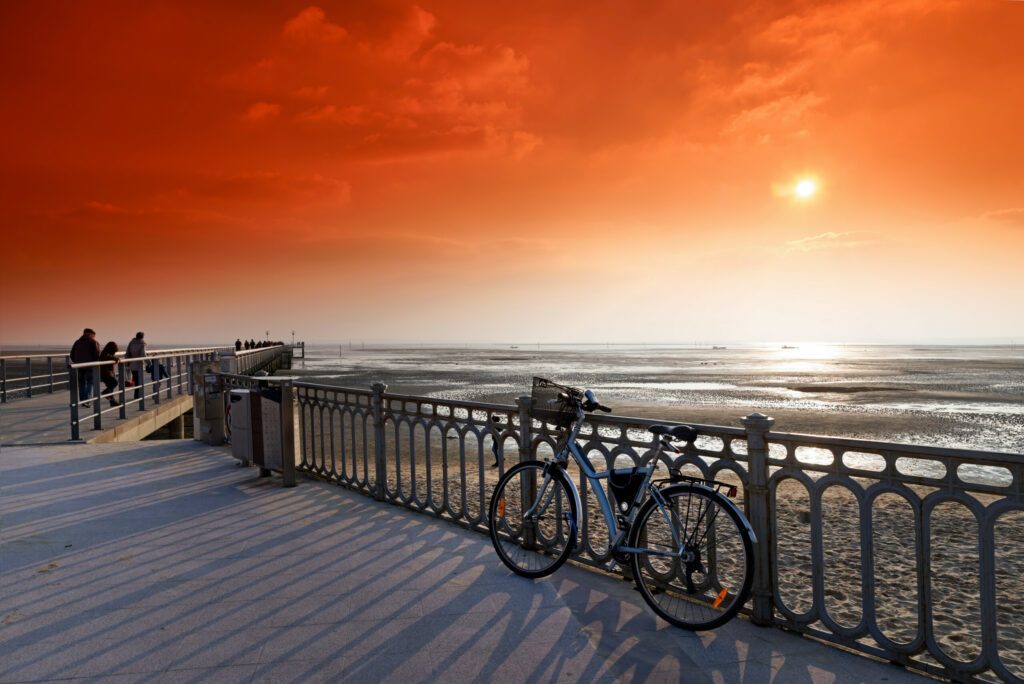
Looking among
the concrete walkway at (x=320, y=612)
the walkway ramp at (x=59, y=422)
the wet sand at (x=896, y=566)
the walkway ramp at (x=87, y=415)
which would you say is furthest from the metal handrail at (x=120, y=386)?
the wet sand at (x=896, y=566)

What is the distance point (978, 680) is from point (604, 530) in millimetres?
4378

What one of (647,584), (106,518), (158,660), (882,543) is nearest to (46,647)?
(158,660)

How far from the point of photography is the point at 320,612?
172 inches

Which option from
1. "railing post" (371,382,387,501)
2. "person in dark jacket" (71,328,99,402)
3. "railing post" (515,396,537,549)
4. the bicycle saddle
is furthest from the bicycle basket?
"person in dark jacket" (71,328,99,402)

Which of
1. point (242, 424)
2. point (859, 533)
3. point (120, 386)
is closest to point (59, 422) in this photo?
point (120, 386)

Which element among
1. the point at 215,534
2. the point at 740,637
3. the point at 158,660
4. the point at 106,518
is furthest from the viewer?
the point at 106,518

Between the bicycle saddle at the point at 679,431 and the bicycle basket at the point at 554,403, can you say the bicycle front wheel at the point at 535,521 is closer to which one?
the bicycle basket at the point at 554,403

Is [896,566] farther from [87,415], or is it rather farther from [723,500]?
[87,415]

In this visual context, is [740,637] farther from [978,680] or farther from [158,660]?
[158,660]

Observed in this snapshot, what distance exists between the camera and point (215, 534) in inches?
244

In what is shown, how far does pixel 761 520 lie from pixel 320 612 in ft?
9.57

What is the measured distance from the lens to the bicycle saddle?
163 inches

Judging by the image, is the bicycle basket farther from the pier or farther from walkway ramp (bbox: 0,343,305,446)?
walkway ramp (bbox: 0,343,305,446)

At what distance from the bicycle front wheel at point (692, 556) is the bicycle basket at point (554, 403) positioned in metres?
0.97
